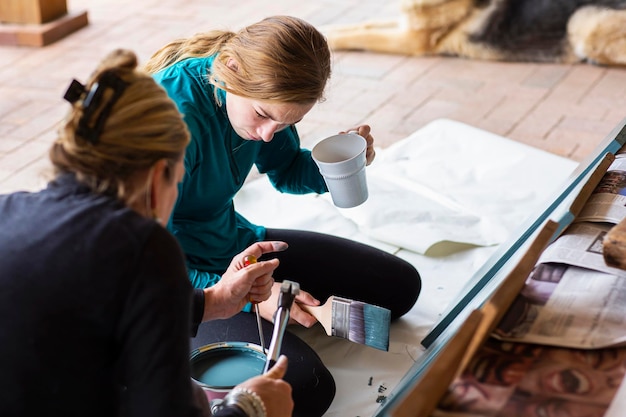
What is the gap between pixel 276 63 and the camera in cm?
139

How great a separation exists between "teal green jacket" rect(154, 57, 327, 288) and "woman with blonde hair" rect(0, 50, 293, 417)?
0.46 metres

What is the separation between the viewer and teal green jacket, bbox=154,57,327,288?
1468mm

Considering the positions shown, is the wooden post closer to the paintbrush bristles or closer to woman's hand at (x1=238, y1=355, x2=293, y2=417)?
the paintbrush bristles

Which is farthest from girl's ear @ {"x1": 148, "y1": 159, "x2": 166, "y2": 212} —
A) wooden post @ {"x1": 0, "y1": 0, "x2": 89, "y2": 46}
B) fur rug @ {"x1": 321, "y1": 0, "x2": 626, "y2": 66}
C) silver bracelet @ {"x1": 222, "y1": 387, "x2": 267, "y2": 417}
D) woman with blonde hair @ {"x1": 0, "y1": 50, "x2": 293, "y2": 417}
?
wooden post @ {"x1": 0, "y1": 0, "x2": 89, "y2": 46}

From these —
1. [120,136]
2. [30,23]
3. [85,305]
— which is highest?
[120,136]

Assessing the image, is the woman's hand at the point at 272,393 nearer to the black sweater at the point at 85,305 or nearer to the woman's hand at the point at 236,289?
the black sweater at the point at 85,305

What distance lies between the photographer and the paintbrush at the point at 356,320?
1.48m

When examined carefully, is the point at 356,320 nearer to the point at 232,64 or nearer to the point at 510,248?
the point at 510,248

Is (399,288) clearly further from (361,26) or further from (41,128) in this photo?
(361,26)

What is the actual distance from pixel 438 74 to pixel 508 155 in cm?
82

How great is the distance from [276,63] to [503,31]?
2.19 metres

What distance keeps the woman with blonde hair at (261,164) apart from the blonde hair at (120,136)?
0.44m

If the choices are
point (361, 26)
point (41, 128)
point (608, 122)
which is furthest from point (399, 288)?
point (361, 26)

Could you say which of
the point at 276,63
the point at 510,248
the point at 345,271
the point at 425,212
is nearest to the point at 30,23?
the point at 425,212
